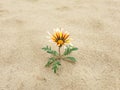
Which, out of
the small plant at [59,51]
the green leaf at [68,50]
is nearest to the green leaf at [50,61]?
the small plant at [59,51]

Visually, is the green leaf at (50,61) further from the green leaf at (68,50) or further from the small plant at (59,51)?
the green leaf at (68,50)

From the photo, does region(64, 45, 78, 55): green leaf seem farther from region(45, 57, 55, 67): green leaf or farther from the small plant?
region(45, 57, 55, 67): green leaf

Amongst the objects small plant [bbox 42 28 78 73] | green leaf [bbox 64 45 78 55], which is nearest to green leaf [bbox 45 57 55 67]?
small plant [bbox 42 28 78 73]

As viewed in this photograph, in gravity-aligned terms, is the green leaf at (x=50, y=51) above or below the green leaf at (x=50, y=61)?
above

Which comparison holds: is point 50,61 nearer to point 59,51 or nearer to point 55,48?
point 59,51

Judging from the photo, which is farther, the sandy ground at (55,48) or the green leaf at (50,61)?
the green leaf at (50,61)

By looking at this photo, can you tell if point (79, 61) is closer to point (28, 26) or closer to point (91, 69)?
point (91, 69)
